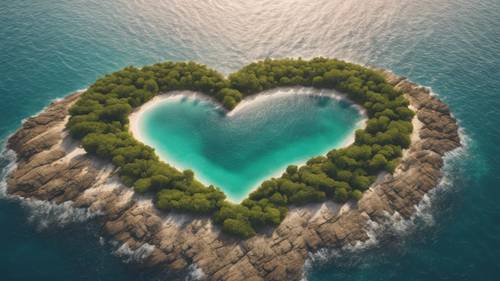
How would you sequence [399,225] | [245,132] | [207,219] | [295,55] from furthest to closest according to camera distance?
1. [295,55]
2. [245,132]
3. [207,219]
4. [399,225]

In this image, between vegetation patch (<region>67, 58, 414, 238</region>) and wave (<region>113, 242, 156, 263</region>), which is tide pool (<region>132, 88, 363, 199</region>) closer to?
vegetation patch (<region>67, 58, 414, 238</region>)

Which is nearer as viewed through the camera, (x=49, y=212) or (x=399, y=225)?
(x=399, y=225)

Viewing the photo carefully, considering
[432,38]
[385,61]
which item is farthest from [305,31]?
[432,38]

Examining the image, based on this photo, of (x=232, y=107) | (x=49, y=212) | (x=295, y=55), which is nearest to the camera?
(x=49, y=212)

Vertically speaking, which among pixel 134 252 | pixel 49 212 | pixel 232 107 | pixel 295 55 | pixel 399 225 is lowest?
pixel 399 225

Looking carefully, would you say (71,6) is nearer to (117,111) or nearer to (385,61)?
(117,111)

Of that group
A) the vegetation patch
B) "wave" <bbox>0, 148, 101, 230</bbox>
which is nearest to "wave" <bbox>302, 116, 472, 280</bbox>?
the vegetation patch

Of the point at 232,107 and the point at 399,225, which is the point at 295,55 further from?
the point at 399,225

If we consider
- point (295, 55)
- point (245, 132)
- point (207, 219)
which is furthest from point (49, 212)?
point (295, 55)
